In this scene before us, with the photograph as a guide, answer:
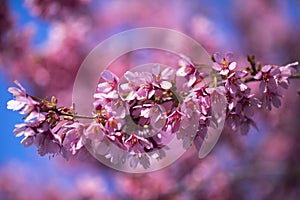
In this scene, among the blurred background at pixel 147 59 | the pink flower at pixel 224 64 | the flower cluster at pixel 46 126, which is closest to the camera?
the flower cluster at pixel 46 126

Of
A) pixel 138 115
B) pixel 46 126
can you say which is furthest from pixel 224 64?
pixel 46 126

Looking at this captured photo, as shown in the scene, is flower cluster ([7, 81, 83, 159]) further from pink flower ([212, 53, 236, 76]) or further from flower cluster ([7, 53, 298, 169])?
pink flower ([212, 53, 236, 76])

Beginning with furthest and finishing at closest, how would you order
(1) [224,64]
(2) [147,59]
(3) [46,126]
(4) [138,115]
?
1. (2) [147,59]
2. (1) [224,64]
3. (4) [138,115]
4. (3) [46,126]

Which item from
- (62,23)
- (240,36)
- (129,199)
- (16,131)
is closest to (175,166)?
(129,199)

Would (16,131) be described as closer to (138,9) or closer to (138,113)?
(138,113)

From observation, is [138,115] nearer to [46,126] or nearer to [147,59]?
[46,126]

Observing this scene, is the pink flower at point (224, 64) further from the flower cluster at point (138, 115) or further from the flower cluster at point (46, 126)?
the flower cluster at point (46, 126)

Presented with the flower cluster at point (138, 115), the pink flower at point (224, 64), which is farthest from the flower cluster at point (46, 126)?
the pink flower at point (224, 64)

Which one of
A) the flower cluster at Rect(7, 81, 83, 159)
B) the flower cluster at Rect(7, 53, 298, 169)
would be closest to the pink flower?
the flower cluster at Rect(7, 53, 298, 169)
